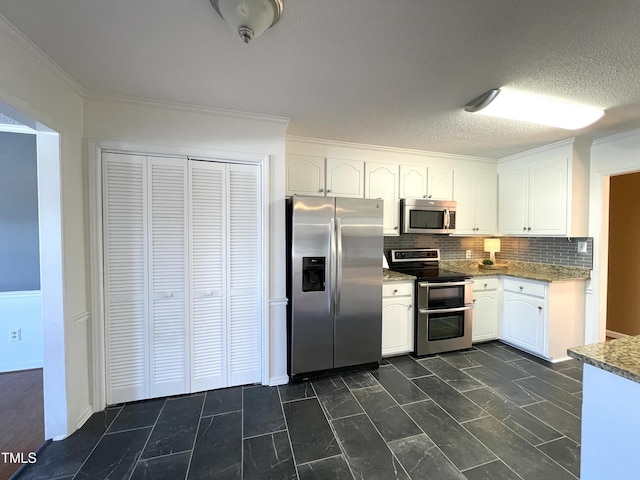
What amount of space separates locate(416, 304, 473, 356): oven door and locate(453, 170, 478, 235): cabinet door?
1.07m

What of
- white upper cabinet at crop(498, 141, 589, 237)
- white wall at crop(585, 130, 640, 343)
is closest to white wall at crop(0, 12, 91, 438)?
white upper cabinet at crop(498, 141, 589, 237)

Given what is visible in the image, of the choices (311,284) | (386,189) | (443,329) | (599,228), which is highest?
(386,189)

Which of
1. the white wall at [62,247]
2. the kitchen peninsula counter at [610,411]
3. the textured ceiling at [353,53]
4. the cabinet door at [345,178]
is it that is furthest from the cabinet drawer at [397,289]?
the white wall at [62,247]

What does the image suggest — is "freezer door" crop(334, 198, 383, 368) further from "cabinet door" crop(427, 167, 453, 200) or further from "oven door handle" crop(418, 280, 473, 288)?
"cabinet door" crop(427, 167, 453, 200)

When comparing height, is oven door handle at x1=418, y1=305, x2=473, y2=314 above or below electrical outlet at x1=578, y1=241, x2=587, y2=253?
below

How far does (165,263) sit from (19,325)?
195 centimetres

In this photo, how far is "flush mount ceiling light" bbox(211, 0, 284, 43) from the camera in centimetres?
111

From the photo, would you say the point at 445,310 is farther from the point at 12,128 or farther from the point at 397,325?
the point at 12,128

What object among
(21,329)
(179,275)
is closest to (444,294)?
(179,275)

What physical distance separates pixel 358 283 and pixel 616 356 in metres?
1.77

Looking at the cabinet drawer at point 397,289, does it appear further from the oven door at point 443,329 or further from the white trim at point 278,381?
the white trim at point 278,381

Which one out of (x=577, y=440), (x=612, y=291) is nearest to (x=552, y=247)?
(x=612, y=291)

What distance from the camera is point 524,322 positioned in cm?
310

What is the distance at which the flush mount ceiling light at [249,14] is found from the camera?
1.11 metres
